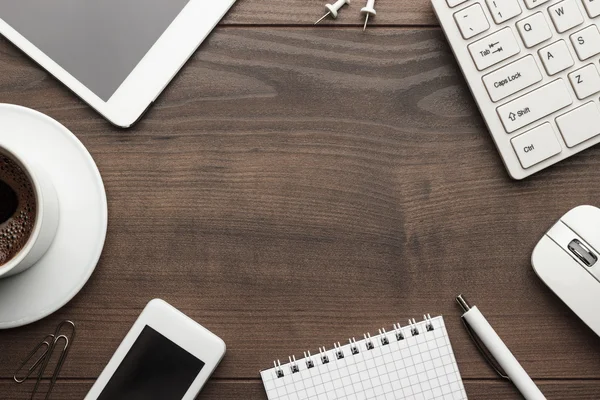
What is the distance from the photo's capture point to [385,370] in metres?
0.58

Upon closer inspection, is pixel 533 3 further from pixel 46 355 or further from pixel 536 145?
pixel 46 355

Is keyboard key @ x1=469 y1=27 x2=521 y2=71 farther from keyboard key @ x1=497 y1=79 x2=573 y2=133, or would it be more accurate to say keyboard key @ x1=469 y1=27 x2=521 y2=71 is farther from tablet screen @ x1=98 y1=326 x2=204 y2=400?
tablet screen @ x1=98 y1=326 x2=204 y2=400

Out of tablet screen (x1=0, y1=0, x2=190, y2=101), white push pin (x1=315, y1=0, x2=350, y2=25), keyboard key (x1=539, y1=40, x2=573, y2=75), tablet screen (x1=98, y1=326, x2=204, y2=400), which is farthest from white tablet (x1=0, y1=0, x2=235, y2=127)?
keyboard key (x1=539, y1=40, x2=573, y2=75)

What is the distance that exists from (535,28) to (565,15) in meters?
0.03

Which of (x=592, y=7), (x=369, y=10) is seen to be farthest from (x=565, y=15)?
(x=369, y=10)

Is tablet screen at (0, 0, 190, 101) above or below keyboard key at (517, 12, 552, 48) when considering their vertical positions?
below

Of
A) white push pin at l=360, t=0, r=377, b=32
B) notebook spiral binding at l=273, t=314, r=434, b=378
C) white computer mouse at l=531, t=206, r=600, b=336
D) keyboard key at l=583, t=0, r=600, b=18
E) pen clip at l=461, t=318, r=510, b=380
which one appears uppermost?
keyboard key at l=583, t=0, r=600, b=18

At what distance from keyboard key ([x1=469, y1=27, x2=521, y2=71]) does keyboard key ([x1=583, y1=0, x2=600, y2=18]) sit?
0.07m

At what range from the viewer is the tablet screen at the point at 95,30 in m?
0.57

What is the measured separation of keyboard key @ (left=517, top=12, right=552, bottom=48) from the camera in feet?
1.79

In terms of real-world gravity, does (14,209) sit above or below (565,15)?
below

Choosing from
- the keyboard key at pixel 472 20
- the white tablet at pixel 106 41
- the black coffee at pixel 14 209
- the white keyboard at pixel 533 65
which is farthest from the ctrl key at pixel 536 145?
the black coffee at pixel 14 209

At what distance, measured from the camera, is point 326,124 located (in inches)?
23.2

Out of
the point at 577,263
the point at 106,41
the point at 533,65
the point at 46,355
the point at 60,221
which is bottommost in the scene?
the point at 46,355
